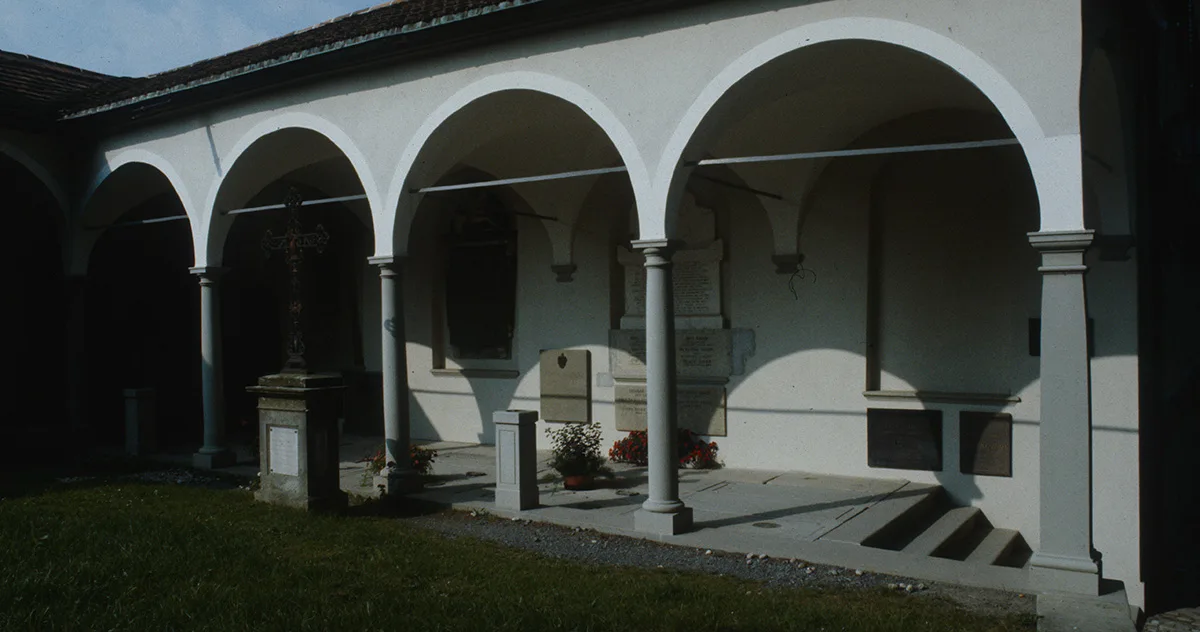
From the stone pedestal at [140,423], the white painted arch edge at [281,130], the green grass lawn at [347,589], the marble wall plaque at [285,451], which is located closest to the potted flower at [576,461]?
the green grass lawn at [347,589]

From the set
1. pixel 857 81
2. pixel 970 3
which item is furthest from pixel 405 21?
pixel 970 3

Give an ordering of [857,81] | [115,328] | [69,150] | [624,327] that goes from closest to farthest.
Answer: [857,81] → [624,327] → [69,150] → [115,328]

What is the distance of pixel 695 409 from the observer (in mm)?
11180

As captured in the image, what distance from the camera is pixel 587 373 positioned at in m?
12.1

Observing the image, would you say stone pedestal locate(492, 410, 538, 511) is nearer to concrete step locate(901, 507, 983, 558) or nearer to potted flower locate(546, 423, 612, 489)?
potted flower locate(546, 423, 612, 489)

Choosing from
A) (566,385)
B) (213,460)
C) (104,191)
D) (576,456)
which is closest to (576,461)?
(576,456)

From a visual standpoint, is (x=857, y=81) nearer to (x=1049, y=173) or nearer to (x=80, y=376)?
Result: (x=1049, y=173)

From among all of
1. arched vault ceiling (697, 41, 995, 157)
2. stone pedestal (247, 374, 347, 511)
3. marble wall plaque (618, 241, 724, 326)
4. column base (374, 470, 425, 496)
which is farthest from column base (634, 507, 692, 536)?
marble wall plaque (618, 241, 724, 326)

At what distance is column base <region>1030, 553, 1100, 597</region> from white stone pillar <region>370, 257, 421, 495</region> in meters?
5.87

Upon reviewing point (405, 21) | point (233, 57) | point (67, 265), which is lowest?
point (67, 265)

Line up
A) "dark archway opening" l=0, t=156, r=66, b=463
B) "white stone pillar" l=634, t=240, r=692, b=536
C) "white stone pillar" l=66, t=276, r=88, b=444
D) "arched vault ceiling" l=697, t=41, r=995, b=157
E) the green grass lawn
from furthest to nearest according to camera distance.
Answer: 1. "white stone pillar" l=66, t=276, r=88, b=444
2. "dark archway opening" l=0, t=156, r=66, b=463
3. "white stone pillar" l=634, t=240, r=692, b=536
4. "arched vault ceiling" l=697, t=41, r=995, b=157
5. the green grass lawn

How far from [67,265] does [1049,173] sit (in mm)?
12373

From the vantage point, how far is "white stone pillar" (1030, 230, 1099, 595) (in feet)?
19.7

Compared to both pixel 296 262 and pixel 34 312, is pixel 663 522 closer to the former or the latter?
pixel 296 262
